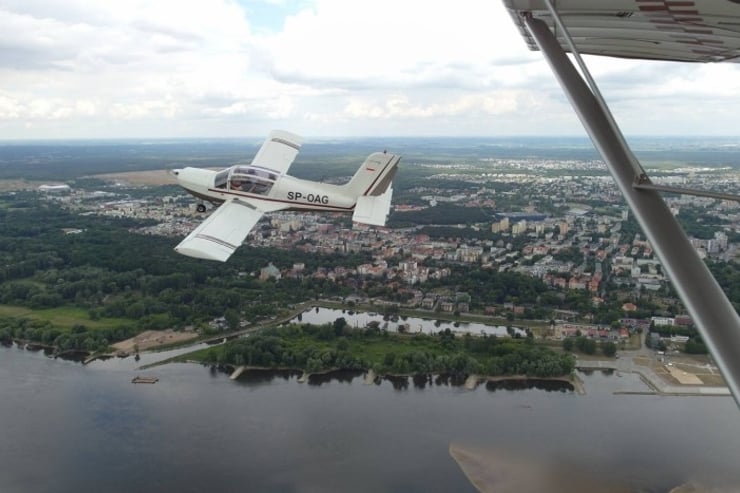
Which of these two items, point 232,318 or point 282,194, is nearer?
point 282,194

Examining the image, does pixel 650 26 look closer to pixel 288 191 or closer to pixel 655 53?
pixel 655 53

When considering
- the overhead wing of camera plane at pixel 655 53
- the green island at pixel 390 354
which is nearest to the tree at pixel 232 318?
the green island at pixel 390 354

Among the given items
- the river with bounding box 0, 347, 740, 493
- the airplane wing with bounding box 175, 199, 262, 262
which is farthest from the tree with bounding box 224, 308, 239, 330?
the airplane wing with bounding box 175, 199, 262, 262

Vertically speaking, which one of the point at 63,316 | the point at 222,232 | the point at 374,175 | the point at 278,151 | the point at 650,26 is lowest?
the point at 63,316

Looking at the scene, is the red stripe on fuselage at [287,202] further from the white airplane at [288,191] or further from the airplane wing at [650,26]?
the airplane wing at [650,26]

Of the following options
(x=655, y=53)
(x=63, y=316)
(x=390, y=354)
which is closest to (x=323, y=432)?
(x=390, y=354)

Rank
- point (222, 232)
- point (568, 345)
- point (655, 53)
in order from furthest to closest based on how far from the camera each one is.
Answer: point (568, 345) → point (222, 232) → point (655, 53)
